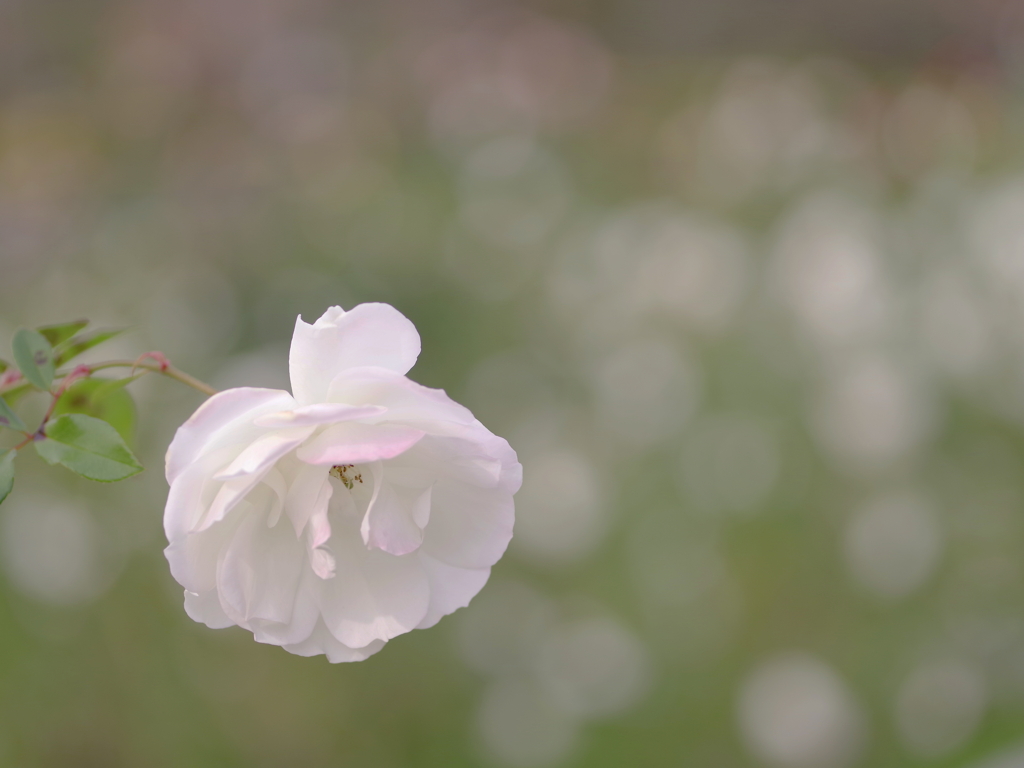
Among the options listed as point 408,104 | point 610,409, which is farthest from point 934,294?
point 408,104

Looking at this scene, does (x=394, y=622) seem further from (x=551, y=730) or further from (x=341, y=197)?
(x=341, y=197)

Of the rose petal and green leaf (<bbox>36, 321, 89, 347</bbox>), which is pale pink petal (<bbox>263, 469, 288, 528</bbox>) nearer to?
the rose petal

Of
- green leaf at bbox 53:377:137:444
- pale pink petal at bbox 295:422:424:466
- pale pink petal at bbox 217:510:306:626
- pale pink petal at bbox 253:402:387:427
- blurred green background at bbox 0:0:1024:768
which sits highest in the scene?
pale pink petal at bbox 253:402:387:427

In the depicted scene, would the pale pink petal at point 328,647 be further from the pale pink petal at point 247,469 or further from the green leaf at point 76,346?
the green leaf at point 76,346

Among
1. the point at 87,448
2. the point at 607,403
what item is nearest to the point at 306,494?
the point at 87,448

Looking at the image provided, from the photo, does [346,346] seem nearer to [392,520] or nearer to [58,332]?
[392,520]

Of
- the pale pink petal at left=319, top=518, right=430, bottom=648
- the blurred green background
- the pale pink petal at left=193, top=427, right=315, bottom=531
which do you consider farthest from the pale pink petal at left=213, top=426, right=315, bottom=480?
the blurred green background
